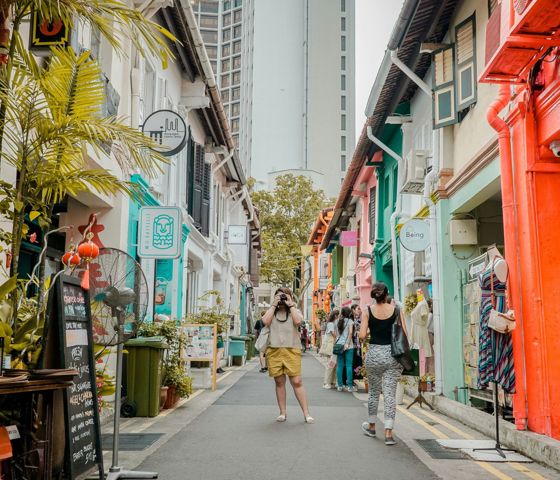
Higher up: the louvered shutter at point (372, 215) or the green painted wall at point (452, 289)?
the louvered shutter at point (372, 215)

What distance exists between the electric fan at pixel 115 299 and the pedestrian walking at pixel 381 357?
115 inches

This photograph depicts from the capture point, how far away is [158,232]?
11250mm

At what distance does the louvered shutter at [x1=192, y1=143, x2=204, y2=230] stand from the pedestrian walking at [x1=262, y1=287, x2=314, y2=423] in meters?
8.32

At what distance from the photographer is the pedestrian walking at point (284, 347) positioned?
9.27 m

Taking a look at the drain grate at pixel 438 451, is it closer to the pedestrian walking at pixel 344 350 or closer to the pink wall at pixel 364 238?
the pedestrian walking at pixel 344 350

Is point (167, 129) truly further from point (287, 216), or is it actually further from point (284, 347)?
point (287, 216)

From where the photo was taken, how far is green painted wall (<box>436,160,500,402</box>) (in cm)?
1113

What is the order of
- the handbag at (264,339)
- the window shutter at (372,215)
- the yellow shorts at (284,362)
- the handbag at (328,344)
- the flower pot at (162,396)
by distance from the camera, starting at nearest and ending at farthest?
1. the yellow shorts at (284,362)
2. the handbag at (264,339)
3. the flower pot at (162,396)
4. the handbag at (328,344)
5. the window shutter at (372,215)

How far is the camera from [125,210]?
10992 mm

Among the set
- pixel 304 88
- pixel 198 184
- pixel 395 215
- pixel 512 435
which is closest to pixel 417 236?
pixel 395 215

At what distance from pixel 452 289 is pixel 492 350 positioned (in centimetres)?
385

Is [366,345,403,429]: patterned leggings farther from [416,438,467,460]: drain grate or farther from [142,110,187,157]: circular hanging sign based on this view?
[142,110,187,157]: circular hanging sign

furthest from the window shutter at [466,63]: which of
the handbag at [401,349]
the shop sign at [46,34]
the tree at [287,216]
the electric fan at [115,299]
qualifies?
the tree at [287,216]

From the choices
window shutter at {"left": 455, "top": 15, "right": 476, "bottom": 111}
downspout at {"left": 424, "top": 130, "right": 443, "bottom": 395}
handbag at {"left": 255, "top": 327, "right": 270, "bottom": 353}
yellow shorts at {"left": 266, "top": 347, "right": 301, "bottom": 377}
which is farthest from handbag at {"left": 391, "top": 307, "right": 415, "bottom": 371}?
window shutter at {"left": 455, "top": 15, "right": 476, "bottom": 111}
